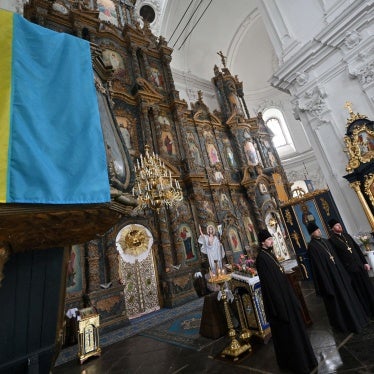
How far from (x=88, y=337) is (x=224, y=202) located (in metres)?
8.84

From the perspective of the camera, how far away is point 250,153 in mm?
14703

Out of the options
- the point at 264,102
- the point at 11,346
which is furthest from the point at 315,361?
the point at 264,102

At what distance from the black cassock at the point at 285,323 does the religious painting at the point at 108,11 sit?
613 inches

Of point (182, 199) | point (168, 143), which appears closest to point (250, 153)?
point (168, 143)

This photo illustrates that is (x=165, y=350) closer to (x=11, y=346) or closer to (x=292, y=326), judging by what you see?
(x=292, y=326)

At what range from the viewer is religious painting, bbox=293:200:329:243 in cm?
765

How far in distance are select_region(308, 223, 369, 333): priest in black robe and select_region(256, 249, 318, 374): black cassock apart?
1.09 metres

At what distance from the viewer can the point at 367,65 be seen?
6.13 metres

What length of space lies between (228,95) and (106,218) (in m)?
16.4

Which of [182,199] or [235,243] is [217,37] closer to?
[182,199]

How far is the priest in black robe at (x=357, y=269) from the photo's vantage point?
13.4ft

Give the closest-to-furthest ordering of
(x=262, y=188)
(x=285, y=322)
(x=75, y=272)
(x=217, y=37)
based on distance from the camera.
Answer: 1. (x=285, y=322)
2. (x=75, y=272)
3. (x=262, y=188)
4. (x=217, y=37)

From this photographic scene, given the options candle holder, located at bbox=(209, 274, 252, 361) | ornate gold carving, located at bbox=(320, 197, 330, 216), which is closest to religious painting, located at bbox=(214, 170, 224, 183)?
ornate gold carving, located at bbox=(320, 197, 330, 216)

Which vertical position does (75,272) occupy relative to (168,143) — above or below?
below
